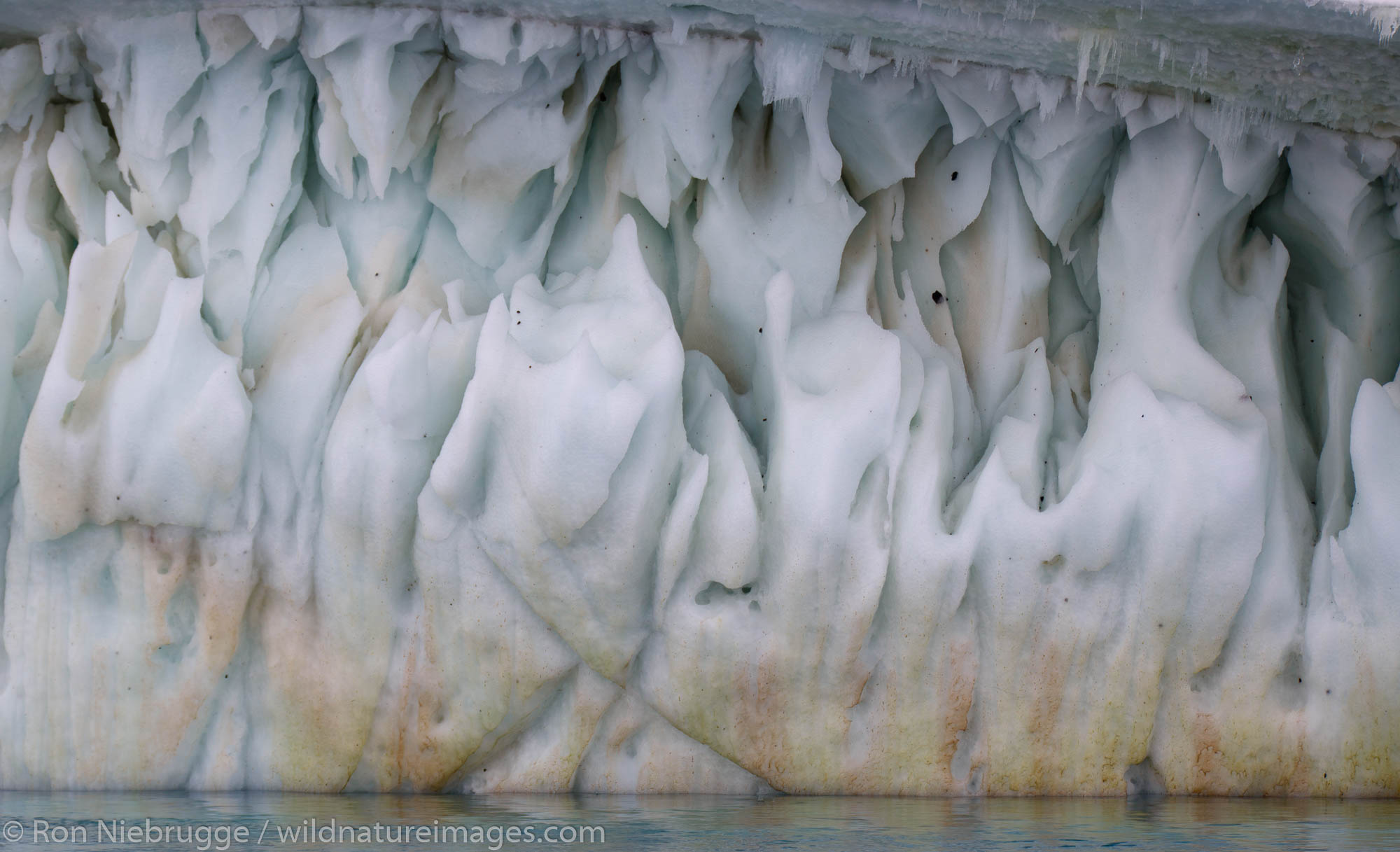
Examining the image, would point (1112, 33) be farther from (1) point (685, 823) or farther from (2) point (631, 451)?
(1) point (685, 823)

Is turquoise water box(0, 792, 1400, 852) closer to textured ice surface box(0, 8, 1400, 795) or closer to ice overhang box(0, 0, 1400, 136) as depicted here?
textured ice surface box(0, 8, 1400, 795)

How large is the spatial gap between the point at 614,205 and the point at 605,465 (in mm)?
722

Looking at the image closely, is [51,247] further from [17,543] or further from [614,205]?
[614,205]

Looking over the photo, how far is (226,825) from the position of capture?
79.9 inches

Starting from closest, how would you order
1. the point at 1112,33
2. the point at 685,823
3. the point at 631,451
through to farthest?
the point at 685,823, the point at 1112,33, the point at 631,451

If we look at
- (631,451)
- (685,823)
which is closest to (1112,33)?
(631,451)

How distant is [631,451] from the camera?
2.62m

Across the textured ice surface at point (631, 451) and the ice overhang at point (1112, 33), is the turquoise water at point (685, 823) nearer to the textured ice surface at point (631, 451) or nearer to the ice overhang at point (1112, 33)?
the textured ice surface at point (631, 451)

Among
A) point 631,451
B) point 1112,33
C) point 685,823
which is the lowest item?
point 685,823

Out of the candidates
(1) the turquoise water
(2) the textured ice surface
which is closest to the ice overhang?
(2) the textured ice surface

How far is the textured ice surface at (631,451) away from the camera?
266 centimetres

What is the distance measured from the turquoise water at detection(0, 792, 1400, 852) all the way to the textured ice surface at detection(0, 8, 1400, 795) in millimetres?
167

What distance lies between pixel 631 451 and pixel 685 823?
2.61ft

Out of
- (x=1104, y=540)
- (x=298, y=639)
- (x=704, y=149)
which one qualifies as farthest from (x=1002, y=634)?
(x=298, y=639)
